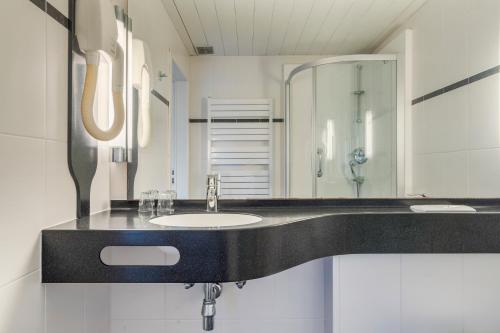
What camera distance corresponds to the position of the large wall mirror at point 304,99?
1306mm

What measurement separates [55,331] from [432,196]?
1445 mm

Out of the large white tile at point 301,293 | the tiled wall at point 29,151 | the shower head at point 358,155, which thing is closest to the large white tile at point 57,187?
the tiled wall at point 29,151

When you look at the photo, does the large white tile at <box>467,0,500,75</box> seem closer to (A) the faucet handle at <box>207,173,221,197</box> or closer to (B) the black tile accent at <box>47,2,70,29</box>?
(A) the faucet handle at <box>207,173,221,197</box>

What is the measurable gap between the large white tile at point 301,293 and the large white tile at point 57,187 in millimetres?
845

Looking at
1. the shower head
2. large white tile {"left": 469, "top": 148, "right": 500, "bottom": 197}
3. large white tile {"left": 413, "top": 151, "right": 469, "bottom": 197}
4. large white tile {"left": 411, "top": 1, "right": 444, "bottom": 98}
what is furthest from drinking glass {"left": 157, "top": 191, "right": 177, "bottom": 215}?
large white tile {"left": 469, "top": 148, "right": 500, "bottom": 197}

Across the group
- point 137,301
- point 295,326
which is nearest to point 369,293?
point 295,326

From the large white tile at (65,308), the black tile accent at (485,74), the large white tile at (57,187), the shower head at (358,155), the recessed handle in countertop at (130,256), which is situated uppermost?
the black tile accent at (485,74)

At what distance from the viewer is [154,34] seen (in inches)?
52.8

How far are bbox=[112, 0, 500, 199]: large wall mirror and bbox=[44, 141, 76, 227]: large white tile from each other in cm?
37

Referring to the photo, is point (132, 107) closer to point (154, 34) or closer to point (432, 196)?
point (154, 34)

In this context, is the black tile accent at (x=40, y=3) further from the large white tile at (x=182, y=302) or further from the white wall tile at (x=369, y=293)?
the white wall tile at (x=369, y=293)

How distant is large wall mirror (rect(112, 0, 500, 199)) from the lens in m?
1.31

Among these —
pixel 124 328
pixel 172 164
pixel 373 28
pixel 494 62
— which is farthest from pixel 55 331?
pixel 494 62

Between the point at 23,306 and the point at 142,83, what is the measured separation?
0.90 metres
